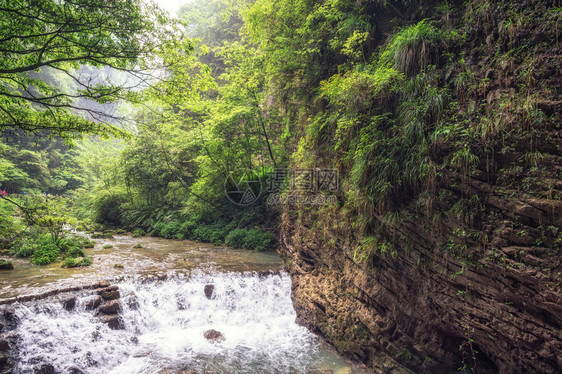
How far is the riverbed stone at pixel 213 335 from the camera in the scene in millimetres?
6000

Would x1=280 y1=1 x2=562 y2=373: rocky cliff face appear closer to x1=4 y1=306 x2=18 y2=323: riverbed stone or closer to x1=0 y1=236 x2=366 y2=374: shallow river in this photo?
x1=0 y1=236 x2=366 y2=374: shallow river

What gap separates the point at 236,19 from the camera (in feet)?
72.5

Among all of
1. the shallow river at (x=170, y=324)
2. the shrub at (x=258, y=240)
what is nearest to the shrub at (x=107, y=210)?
the shallow river at (x=170, y=324)

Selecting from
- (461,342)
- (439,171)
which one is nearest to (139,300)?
(461,342)

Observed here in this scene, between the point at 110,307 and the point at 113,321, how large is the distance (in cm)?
37

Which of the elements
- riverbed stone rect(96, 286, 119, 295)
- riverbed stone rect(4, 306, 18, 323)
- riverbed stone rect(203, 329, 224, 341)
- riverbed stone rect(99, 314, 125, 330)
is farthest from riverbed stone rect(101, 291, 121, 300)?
riverbed stone rect(203, 329, 224, 341)

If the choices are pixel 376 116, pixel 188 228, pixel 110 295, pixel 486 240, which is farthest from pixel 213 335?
pixel 188 228

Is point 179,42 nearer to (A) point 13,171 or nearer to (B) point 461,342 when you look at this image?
(B) point 461,342

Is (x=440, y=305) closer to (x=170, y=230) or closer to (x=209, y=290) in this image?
(x=209, y=290)

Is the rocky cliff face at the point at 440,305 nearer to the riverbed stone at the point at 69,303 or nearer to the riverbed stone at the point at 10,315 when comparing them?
the riverbed stone at the point at 69,303

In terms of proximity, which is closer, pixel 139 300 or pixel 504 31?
pixel 504 31

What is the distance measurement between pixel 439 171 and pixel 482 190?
1.99 feet

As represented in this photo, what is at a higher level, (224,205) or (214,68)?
(214,68)

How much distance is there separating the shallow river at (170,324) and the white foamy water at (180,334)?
2 cm
